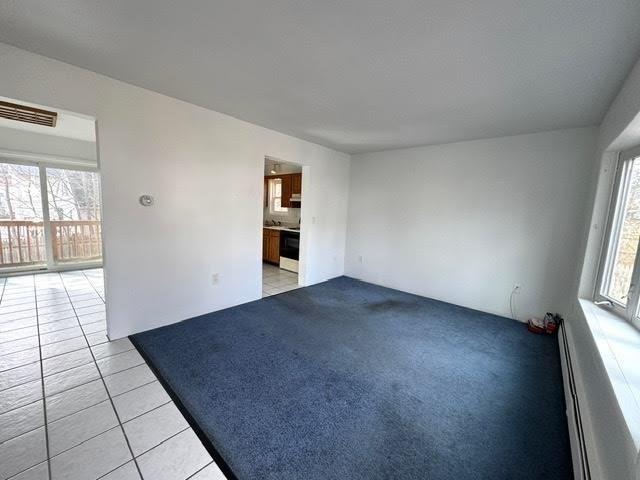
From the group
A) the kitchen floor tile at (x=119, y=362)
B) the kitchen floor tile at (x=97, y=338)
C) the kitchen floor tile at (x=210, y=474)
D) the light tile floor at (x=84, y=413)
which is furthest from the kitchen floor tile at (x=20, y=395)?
the kitchen floor tile at (x=210, y=474)

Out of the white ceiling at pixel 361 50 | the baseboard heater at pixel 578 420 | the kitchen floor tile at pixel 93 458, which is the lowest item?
the kitchen floor tile at pixel 93 458

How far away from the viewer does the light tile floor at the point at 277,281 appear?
421 centimetres

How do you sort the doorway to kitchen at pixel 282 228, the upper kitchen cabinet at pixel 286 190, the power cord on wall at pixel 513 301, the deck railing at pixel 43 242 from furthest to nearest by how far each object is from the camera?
the upper kitchen cabinet at pixel 286 190, the doorway to kitchen at pixel 282 228, the deck railing at pixel 43 242, the power cord on wall at pixel 513 301

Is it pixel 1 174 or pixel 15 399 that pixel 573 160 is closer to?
pixel 15 399

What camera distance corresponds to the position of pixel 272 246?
5910mm

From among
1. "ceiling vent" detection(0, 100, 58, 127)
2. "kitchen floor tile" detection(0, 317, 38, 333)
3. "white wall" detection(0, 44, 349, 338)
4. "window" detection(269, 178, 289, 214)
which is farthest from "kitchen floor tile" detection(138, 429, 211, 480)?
"window" detection(269, 178, 289, 214)

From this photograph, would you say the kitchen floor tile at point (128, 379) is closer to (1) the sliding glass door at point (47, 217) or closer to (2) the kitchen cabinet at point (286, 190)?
(1) the sliding glass door at point (47, 217)

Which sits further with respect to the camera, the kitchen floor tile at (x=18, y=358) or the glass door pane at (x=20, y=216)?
the glass door pane at (x=20, y=216)

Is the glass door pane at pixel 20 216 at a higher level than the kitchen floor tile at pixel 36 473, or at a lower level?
higher

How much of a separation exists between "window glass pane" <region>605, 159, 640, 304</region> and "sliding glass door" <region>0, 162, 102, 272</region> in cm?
627

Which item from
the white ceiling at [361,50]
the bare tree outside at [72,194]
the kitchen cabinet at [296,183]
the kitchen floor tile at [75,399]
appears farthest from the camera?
the kitchen cabinet at [296,183]

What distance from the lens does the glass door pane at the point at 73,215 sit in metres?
4.76

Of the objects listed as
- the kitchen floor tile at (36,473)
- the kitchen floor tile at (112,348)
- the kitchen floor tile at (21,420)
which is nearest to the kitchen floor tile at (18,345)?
the kitchen floor tile at (112,348)

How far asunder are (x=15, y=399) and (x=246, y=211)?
8.35 feet
